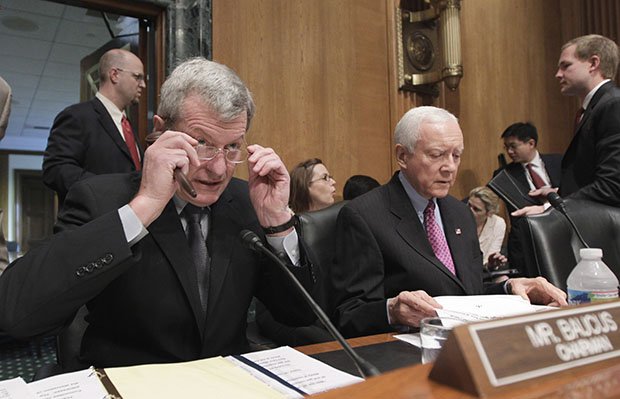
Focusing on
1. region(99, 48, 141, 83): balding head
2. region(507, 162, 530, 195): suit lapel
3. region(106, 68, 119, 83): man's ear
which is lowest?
region(507, 162, 530, 195): suit lapel

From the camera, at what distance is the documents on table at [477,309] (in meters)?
1.08

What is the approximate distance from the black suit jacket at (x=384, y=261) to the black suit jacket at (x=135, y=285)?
0.26 m

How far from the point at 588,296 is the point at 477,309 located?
380mm

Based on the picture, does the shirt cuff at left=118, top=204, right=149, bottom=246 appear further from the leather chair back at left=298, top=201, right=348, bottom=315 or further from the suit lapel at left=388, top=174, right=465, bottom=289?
the suit lapel at left=388, top=174, right=465, bottom=289

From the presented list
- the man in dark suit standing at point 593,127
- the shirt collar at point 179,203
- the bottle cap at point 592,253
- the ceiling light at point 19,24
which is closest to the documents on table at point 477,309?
the bottle cap at point 592,253

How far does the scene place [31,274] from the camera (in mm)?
1006

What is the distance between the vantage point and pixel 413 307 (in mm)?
1184

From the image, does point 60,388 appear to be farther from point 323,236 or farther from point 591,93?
point 591,93

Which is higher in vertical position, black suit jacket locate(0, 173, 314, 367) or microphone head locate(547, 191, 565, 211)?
microphone head locate(547, 191, 565, 211)

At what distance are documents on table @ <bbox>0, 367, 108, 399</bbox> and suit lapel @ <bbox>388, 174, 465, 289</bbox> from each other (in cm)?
110

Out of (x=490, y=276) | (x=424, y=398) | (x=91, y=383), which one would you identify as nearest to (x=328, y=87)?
(x=490, y=276)

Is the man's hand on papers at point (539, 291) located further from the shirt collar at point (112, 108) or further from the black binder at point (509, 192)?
the shirt collar at point (112, 108)

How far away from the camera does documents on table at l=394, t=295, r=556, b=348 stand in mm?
1080

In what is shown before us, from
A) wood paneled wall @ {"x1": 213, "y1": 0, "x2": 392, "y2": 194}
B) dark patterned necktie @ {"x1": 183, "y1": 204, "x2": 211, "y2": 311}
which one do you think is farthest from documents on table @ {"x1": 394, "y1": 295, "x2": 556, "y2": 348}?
wood paneled wall @ {"x1": 213, "y1": 0, "x2": 392, "y2": 194}
